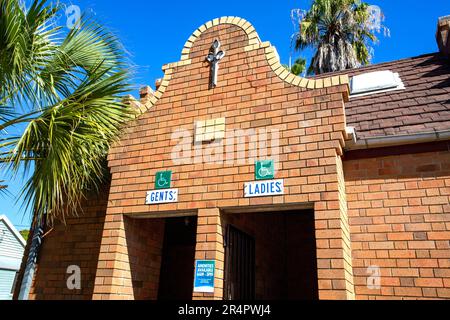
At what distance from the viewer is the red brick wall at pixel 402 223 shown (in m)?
4.45

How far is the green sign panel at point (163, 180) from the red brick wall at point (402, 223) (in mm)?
2601

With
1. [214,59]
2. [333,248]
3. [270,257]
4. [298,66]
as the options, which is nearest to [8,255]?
[298,66]

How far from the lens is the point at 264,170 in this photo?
4.91 metres

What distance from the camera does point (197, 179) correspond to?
5.24 meters

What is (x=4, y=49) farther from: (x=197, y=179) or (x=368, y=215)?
(x=368, y=215)

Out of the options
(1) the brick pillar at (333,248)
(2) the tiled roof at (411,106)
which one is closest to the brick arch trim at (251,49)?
(2) the tiled roof at (411,106)

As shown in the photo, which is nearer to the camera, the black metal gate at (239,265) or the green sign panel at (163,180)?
the black metal gate at (239,265)

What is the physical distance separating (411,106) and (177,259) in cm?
536

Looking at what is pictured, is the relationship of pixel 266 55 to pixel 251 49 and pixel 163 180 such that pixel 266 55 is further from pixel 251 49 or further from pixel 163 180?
pixel 163 180

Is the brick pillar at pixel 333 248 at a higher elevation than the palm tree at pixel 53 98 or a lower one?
lower

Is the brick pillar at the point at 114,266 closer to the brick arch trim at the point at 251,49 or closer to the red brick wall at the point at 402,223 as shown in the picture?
the brick arch trim at the point at 251,49

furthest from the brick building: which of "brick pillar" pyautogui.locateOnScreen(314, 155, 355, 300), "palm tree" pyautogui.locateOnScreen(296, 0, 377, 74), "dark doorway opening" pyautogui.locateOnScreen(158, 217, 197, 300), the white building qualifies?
the white building

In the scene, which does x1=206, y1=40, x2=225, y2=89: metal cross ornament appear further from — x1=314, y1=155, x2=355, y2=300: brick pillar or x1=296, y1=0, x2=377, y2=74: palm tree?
x1=296, y1=0, x2=377, y2=74: palm tree

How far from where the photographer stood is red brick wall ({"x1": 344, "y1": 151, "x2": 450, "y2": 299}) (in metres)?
4.45
